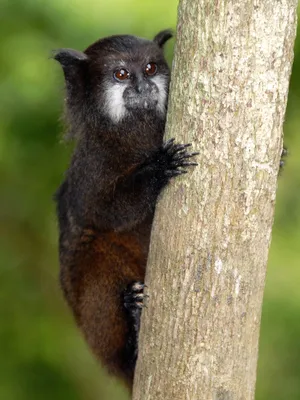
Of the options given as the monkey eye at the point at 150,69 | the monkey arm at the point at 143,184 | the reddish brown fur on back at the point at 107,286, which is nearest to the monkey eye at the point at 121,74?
the monkey eye at the point at 150,69

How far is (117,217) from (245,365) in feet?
5.30

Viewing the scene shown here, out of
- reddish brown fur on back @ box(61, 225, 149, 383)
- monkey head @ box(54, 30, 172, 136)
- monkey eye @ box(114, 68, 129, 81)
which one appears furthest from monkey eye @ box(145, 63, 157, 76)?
reddish brown fur on back @ box(61, 225, 149, 383)

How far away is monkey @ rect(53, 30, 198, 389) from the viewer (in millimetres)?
4703

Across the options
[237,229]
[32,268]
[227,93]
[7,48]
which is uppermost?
[7,48]

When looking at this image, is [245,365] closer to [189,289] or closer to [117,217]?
[189,289]

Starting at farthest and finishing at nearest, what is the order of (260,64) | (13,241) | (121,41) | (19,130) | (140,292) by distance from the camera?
(13,241)
(19,130)
(121,41)
(140,292)
(260,64)

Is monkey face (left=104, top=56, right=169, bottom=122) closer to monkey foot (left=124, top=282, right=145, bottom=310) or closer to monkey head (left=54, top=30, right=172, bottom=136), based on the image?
monkey head (left=54, top=30, right=172, bottom=136)

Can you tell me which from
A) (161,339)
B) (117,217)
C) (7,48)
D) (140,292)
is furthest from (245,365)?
(7,48)

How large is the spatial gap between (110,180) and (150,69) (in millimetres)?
929

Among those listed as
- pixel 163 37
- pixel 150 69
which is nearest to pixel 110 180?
pixel 150 69

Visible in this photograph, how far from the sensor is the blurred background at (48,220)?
6.34 meters

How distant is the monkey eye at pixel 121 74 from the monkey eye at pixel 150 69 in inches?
5.9

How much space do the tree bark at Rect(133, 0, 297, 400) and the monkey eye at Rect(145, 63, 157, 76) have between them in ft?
5.24

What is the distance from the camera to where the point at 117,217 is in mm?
4719
